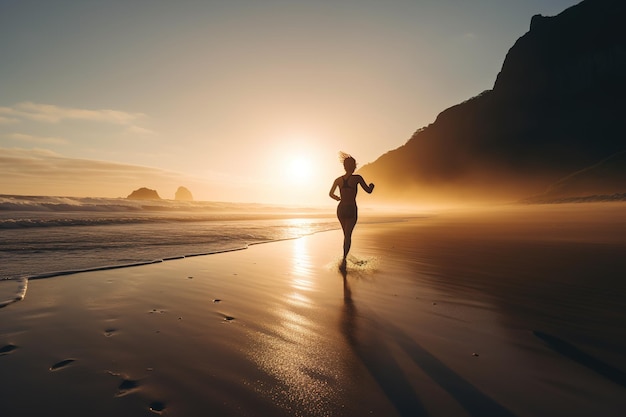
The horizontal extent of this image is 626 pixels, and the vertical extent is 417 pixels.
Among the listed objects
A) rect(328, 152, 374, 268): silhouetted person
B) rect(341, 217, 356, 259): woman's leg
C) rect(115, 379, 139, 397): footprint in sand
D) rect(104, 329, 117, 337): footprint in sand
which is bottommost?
rect(104, 329, 117, 337): footprint in sand

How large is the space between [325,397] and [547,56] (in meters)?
137

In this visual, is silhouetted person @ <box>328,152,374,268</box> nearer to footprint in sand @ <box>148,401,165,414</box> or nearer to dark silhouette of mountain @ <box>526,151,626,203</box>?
footprint in sand @ <box>148,401,165,414</box>

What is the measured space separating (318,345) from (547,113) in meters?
123

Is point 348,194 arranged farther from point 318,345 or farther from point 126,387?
point 126,387

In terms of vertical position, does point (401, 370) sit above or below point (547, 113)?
below

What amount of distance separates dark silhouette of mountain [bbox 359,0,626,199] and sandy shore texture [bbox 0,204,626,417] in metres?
97.2

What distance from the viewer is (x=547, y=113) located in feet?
310

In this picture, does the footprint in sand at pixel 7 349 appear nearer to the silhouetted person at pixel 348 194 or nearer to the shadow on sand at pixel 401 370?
the shadow on sand at pixel 401 370

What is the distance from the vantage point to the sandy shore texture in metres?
2.23

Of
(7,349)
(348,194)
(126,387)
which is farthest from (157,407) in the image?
(348,194)

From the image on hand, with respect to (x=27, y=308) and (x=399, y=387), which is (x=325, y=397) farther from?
(x=27, y=308)

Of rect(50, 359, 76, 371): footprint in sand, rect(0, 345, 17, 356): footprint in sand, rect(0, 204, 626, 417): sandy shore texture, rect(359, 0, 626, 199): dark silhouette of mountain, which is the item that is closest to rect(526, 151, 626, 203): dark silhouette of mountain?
rect(359, 0, 626, 199): dark silhouette of mountain

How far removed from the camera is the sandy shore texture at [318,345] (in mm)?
2234

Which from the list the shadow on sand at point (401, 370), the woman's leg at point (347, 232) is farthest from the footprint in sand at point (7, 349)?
the woman's leg at point (347, 232)
